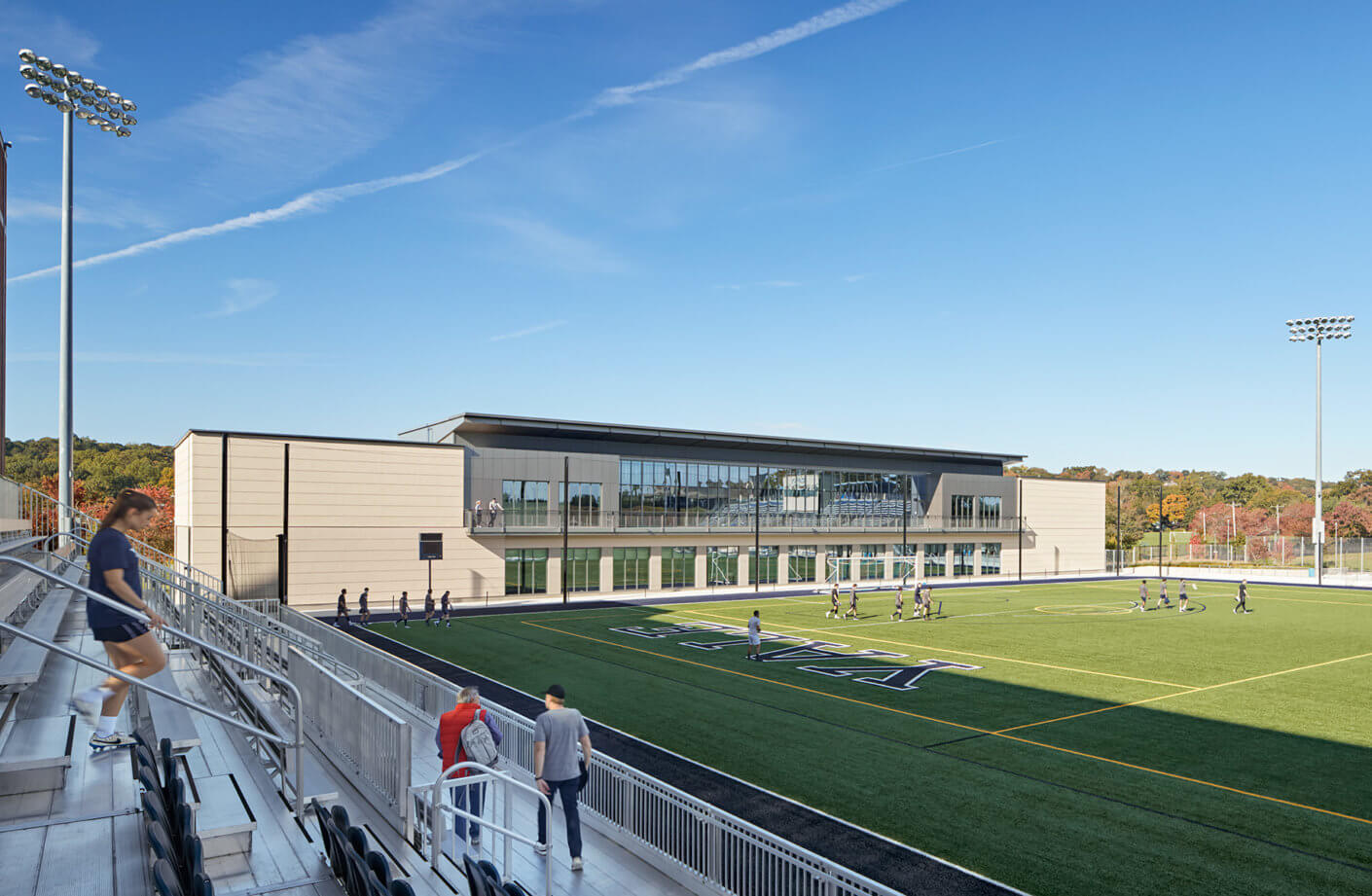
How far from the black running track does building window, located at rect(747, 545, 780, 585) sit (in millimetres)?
43161

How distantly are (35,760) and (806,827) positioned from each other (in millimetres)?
8981

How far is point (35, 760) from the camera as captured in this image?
791 centimetres

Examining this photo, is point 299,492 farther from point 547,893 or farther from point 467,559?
point 547,893

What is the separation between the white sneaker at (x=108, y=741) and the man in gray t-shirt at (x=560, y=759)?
4.37 m

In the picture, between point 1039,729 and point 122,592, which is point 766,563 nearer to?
point 1039,729

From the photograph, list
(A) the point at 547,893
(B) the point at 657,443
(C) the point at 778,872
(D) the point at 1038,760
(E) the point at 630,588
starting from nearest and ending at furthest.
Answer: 1. (C) the point at 778,872
2. (A) the point at 547,893
3. (D) the point at 1038,760
4. (E) the point at 630,588
5. (B) the point at 657,443

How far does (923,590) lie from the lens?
41.3 metres

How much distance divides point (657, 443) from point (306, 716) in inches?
1839

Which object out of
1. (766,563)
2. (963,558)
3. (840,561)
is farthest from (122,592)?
(963,558)

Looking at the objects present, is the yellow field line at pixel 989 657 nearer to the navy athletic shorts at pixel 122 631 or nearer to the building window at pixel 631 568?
the building window at pixel 631 568

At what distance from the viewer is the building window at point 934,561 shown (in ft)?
228

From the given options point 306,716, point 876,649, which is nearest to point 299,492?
point 876,649

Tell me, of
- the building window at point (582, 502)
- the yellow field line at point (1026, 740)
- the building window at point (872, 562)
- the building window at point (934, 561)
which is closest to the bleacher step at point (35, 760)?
the yellow field line at point (1026, 740)

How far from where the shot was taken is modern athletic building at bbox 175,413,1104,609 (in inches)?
1674
